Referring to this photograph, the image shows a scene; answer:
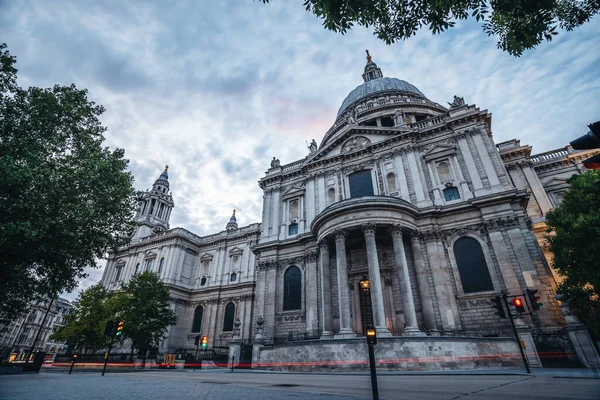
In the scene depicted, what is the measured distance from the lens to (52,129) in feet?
49.7

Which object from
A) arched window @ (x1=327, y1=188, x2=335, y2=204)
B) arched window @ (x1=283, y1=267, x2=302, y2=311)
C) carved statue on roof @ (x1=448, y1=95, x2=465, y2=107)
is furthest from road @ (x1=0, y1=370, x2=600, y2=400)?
carved statue on roof @ (x1=448, y1=95, x2=465, y2=107)

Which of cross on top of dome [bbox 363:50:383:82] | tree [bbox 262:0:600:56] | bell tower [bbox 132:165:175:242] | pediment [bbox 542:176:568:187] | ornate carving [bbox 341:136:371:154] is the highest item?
cross on top of dome [bbox 363:50:383:82]

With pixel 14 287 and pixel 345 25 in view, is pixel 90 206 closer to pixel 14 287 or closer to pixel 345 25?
pixel 14 287

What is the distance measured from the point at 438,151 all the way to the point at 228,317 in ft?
107

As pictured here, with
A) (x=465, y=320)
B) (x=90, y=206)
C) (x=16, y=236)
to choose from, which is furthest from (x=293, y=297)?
(x=16, y=236)

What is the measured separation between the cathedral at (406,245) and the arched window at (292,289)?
0.11 m

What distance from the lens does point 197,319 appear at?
136ft

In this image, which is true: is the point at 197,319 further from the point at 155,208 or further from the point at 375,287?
the point at 375,287

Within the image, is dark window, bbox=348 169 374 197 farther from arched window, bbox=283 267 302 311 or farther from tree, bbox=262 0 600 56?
tree, bbox=262 0 600 56

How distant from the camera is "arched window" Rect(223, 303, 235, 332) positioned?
3888 centimetres

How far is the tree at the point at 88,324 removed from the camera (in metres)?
29.7

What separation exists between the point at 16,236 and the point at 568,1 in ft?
66.0

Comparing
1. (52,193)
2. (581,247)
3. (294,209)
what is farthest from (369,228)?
(52,193)

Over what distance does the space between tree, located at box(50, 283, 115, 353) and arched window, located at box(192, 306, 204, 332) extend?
474 inches
